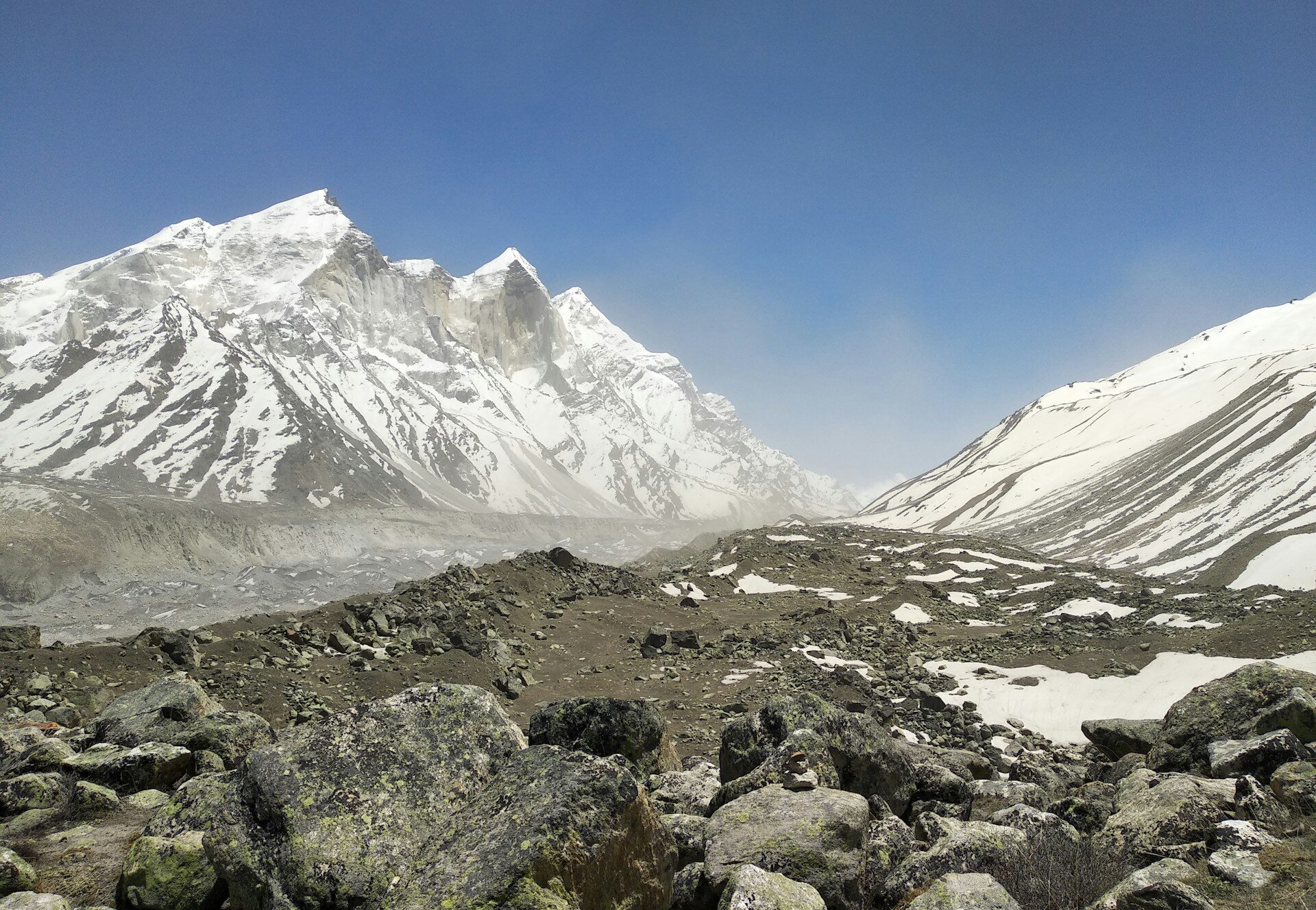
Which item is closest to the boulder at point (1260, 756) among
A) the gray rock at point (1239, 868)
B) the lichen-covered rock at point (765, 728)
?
the gray rock at point (1239, 868)

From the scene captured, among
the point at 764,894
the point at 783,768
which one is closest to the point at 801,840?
the point at 764,894

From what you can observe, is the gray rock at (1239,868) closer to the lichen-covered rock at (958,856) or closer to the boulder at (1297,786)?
the boulder at (1297,786)

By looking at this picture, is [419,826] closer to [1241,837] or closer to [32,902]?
[32,902]

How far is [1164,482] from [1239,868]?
96802 millimetres

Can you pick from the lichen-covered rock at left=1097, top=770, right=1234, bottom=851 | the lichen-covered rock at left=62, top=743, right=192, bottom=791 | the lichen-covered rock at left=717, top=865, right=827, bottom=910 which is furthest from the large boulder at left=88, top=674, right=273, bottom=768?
the lichen-covered rock at left=1097, top=770, right=1234, bottom=851

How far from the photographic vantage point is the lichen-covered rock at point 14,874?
5605 millimetres

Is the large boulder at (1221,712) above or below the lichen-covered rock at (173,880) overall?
below

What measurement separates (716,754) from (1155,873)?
1283 cm

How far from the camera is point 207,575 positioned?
108125mm

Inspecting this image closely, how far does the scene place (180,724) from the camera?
9656 mm

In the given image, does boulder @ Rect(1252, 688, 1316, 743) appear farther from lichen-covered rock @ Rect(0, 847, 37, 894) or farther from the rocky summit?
lichen-covered rock @ Rect(0, 847, 37, 894)

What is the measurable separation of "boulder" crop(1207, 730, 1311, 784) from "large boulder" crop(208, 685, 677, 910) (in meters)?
7.18

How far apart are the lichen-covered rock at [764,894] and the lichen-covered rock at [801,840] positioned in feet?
2.02

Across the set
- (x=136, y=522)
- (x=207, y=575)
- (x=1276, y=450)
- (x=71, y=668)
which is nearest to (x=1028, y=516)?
(x=1276, y=450)
